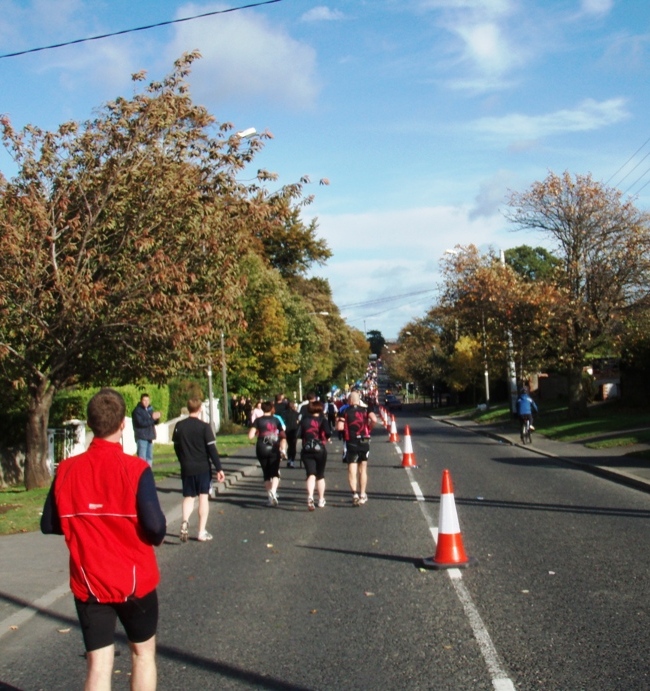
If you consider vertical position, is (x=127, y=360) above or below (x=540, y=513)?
above

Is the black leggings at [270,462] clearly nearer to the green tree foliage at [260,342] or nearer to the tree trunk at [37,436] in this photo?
the tree trunk at [37,436]

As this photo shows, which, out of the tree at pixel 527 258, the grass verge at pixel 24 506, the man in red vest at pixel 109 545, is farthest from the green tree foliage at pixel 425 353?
the man in red vest at pixel 109 545

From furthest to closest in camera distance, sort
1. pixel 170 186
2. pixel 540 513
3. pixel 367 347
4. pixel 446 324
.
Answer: pixel 367 347 < pixel 446 324 < pixel 170 186 < pixel 540 513

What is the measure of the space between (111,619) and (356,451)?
9751mm

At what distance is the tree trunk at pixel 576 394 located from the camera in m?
37.0

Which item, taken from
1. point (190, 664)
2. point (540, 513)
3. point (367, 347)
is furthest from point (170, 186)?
point (367, 347)

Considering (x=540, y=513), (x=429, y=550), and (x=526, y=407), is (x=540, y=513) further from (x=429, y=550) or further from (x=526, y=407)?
(x=526, y=407)

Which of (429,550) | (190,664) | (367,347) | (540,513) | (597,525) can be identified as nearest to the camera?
(190,664)

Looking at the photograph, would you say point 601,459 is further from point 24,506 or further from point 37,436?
point 24,506

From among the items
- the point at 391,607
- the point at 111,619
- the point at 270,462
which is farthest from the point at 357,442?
the point at 111,619

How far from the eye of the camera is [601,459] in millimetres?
21375

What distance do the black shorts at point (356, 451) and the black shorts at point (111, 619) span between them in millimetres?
9688

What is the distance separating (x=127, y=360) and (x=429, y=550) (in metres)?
8.26

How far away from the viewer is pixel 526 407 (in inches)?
1119
